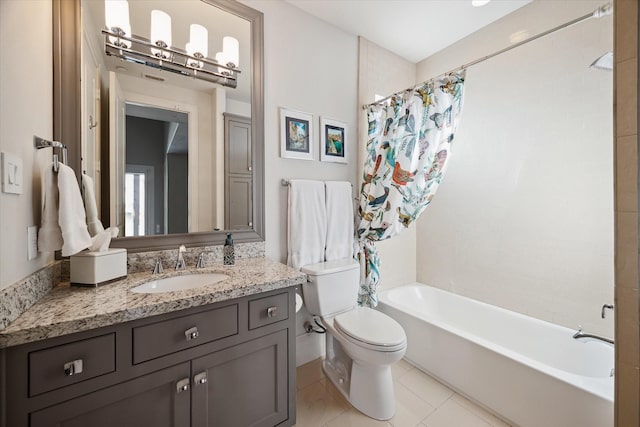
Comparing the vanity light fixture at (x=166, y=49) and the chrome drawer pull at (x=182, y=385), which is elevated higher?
the vanity light fixture at (x=166, y=49)

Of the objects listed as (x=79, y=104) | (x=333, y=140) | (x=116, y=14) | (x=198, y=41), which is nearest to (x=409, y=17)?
(x=333, y=140)

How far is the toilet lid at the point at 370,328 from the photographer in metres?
1.51

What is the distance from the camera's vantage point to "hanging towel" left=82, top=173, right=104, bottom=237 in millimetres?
1180

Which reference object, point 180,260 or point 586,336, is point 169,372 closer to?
point 180,260

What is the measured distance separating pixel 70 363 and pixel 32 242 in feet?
1.59

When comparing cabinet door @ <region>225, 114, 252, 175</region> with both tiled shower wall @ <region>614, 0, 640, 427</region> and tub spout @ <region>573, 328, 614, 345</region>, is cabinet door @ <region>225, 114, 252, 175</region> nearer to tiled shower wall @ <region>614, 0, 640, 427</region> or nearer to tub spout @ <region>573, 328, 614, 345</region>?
tiled shower wall @ <region>614, 0, 640, 427</region>

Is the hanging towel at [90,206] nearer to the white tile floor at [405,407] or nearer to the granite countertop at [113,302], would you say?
the granite countertop at [113,302]

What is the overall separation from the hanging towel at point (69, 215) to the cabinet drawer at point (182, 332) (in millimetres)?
419

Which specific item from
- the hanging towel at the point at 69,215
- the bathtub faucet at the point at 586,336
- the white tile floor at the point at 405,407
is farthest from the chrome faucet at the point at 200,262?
the bathtub faucet at the point at 586,336

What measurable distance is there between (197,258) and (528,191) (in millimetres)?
2419

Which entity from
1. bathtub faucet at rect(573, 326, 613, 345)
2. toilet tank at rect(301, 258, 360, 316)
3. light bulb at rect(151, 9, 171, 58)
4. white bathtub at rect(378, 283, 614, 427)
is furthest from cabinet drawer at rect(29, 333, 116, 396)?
bathtub faucet at rect(573, 326, 613, 345)

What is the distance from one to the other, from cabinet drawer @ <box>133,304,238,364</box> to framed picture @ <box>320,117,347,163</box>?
139 cm

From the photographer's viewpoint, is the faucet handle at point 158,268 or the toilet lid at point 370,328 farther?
the toilet lid at point 370,328

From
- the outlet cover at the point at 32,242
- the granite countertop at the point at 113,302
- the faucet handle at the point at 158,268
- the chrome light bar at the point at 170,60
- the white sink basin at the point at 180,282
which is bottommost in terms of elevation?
the white sink basin at the point at 180,282
